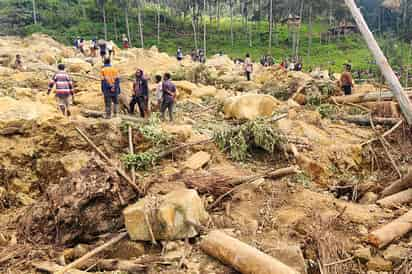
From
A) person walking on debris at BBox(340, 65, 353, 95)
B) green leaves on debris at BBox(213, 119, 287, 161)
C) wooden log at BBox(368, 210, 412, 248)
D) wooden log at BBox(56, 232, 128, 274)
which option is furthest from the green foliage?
person walking on debris at BBox(340, 65, 353, 95)

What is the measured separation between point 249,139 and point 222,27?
49.7m

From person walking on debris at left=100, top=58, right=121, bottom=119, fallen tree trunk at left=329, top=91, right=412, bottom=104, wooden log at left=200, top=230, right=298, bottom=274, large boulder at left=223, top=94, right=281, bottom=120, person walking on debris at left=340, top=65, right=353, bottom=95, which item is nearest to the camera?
wooden log at left=200, top=230, right=298, bottom=274

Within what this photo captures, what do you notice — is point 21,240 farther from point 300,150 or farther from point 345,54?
point 345,54

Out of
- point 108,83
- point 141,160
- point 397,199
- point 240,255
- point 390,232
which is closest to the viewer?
point 240,255

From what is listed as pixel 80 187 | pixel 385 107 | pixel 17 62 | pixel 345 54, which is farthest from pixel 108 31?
pixel 80 187

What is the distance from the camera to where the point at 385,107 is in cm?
1111

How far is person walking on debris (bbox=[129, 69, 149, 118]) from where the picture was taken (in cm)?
998

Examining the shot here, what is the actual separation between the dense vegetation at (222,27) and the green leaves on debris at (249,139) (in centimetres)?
3061

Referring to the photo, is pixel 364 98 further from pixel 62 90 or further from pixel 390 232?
pixel 62 90

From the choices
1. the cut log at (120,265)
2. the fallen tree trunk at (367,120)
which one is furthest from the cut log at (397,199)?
the cut log at (120,265)

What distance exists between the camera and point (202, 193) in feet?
21.9

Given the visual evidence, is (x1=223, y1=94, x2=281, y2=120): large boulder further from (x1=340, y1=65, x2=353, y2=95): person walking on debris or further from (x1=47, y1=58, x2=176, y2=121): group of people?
(x1=340, y1=65, x2=353, y2=95): person walking on debris

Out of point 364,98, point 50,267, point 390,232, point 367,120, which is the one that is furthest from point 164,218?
point 364,98

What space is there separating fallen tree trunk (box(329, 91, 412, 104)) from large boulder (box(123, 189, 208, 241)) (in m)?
7.87
